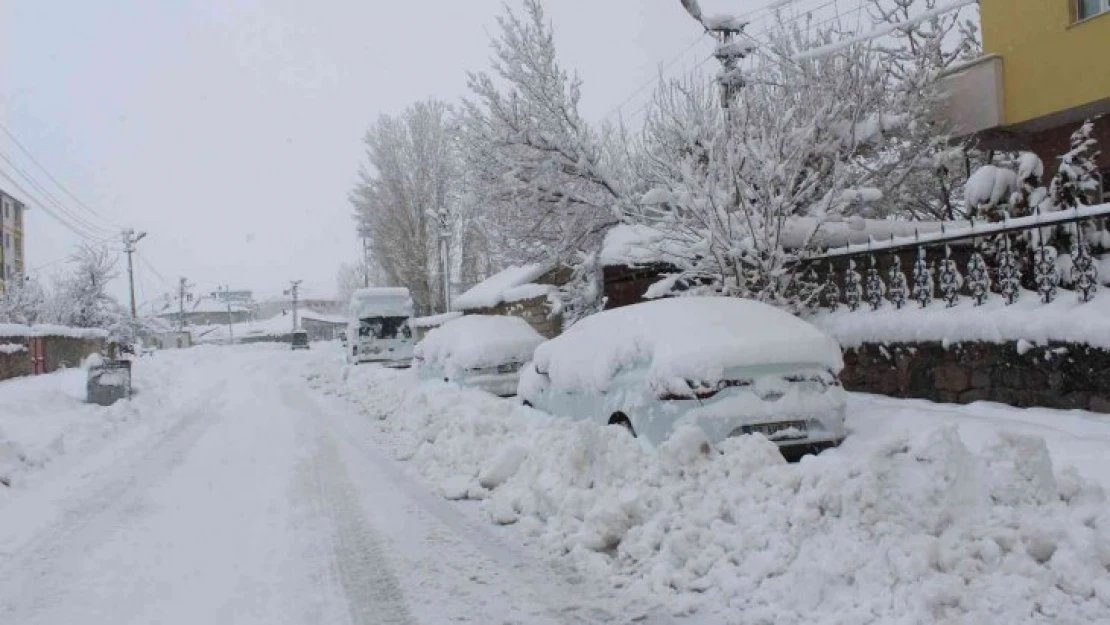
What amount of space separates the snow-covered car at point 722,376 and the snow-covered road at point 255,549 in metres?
1.74

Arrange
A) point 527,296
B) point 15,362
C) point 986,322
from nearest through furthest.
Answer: point 986,322, point 15,362, point 527,296

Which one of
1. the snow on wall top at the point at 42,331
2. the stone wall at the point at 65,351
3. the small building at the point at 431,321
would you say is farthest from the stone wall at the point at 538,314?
the stone wall at the point at 65,351

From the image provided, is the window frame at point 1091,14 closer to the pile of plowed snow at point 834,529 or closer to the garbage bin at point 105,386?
the pile of plowed snow at point 834,529

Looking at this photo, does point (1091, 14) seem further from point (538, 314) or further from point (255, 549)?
point (538, 314)

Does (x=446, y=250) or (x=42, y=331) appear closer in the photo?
(x=42, y=331)

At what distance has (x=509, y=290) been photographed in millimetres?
22453

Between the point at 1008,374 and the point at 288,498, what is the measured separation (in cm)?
658

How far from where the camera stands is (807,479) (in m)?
4.54

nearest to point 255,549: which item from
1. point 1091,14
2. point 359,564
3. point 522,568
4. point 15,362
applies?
point 359,564

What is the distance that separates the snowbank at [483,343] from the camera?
1299cm

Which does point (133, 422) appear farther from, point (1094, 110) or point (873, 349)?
point (1094, 110)

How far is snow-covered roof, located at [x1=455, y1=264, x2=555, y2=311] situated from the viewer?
20.4 meters

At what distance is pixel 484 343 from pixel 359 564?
8.32 m

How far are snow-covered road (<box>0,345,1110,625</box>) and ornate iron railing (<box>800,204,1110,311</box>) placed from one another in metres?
1.23
